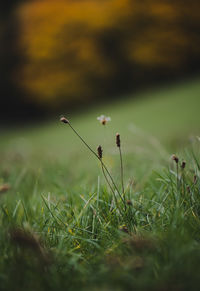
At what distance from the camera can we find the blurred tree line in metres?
13.0

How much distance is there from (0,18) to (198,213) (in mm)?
21250

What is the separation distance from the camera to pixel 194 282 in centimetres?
64

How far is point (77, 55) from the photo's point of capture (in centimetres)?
1547

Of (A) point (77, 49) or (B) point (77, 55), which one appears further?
(B) point (77, 55)

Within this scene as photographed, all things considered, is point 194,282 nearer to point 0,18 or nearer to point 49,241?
point 49,241

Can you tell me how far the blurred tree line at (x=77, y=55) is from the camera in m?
13.0

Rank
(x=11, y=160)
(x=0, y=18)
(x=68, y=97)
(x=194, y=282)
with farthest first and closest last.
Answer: (x=0, y=18)
(x=68, y=97)
(x=11, y=160)
(x=194, y=282)

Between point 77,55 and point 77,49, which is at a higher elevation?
point 77,49

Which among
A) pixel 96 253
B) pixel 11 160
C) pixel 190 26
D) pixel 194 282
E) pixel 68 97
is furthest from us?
pixel 68 97

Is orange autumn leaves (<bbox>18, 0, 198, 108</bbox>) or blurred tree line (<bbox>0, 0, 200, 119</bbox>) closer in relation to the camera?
blurred tree line (<bbox>0, 0, 200, 119</bbox>)

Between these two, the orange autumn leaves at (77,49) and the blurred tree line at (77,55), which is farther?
the orange autumn leaves at (77,49)

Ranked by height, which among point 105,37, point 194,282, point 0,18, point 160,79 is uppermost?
point 0,18

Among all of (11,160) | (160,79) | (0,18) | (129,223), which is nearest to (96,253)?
(129,223)

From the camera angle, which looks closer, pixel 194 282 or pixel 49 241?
pixel 194 282
